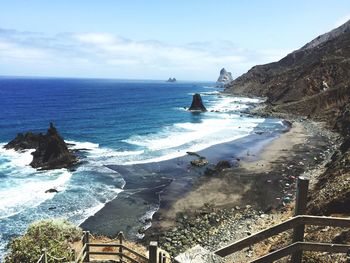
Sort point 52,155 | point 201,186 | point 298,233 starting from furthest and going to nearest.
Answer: point 52,155 < point 201,186 < point 298,233

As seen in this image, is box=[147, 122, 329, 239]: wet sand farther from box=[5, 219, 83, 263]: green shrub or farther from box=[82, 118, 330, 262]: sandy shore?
box=[5, 219, 83, 263]: green shrub

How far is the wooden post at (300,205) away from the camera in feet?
20.6

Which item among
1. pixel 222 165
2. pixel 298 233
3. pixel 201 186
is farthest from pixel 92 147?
pixel 298 233

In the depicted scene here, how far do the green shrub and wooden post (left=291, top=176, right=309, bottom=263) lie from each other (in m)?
12.5

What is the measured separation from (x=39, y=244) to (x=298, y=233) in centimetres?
1487

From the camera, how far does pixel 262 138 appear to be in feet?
212

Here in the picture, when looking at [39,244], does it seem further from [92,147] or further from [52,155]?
[92,147]

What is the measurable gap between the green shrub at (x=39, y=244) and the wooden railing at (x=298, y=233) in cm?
1255

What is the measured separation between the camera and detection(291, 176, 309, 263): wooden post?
627 centimetres

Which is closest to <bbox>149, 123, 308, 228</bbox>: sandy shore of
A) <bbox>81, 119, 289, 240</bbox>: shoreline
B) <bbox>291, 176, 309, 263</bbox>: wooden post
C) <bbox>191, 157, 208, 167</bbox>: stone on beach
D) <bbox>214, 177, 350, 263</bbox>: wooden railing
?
<bbox>81, 119, 289, 240</bbox>: shoreline

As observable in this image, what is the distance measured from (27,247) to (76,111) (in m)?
91.3

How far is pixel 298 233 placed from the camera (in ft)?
22.0

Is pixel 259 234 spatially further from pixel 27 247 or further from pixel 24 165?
pixel 24 165

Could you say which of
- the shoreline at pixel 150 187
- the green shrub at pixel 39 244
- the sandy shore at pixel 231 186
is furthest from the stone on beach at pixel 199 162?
the green shrub at pixel 39 244
